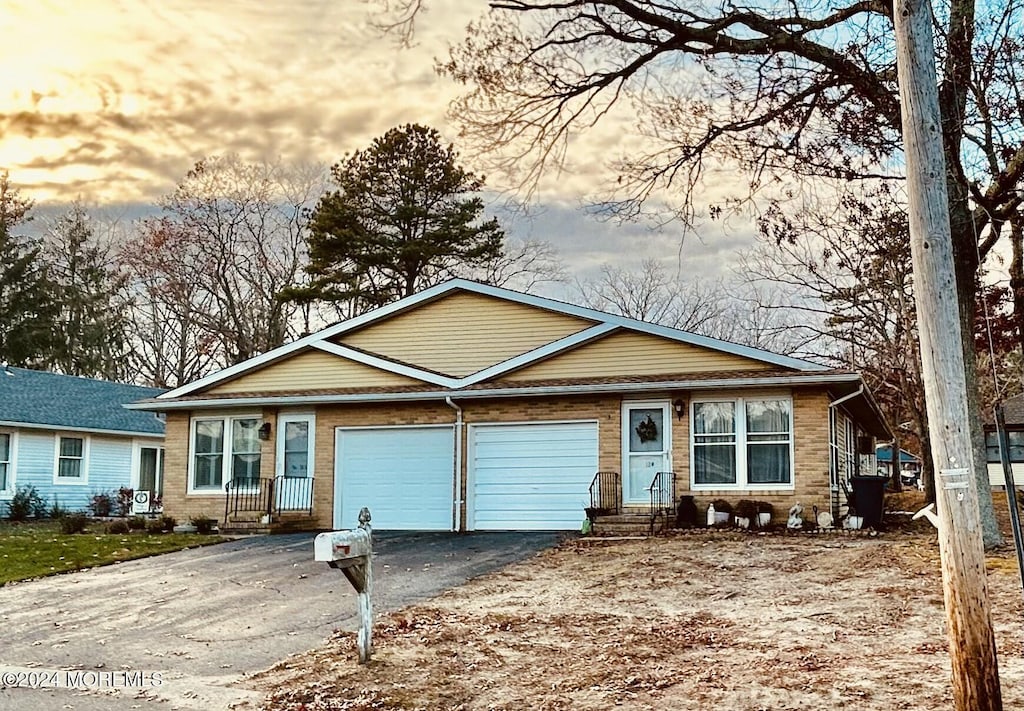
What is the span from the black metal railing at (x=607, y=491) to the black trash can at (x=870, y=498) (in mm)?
4129

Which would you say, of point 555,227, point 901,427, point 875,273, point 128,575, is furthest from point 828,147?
point 901,427

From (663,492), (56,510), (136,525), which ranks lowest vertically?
(136,525)

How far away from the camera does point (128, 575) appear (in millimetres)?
13859

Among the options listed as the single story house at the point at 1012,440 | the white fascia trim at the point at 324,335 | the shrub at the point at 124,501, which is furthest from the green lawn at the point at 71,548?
the single story house at the point at 1012,440

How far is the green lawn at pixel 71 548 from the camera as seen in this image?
14.5m

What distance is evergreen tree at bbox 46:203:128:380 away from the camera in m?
44.1

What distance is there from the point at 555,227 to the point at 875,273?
15.8 m

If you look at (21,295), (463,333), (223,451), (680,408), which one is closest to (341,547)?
(680,408)

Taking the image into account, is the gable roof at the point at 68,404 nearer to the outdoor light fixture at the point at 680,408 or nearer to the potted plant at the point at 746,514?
the outdoor light fixture at the point at 680,408

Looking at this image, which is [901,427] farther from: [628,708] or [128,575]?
[628,708]

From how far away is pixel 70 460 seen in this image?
2811cm

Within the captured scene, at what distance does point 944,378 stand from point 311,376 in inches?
648

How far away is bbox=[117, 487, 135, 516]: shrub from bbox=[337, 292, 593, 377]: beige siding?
1057 cm

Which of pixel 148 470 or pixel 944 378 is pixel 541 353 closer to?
pixel 944 378
